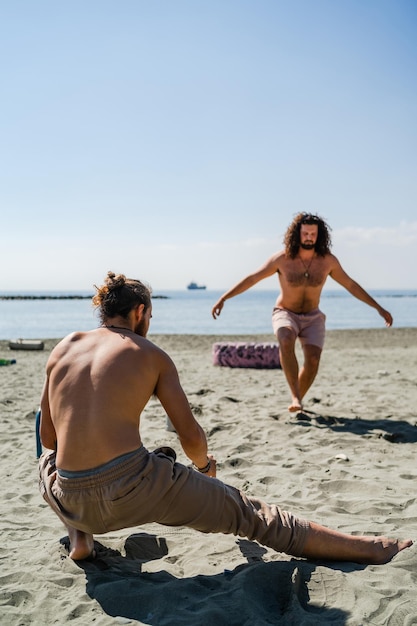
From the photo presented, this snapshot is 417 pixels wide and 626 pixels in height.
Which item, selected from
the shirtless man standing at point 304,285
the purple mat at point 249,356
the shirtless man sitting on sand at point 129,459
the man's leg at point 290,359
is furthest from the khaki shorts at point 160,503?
the purple mat at point 249,356

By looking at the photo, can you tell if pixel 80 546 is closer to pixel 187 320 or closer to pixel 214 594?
pixel 214 594

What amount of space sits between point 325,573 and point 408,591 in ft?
1.24

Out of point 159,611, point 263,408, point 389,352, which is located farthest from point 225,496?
point 389,352

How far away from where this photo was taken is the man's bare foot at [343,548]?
111 inches

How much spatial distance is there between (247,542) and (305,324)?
358cm

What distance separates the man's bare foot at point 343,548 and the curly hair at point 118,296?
4.64 feet

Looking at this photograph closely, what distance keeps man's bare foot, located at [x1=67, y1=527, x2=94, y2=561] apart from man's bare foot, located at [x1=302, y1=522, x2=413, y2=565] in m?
1.09

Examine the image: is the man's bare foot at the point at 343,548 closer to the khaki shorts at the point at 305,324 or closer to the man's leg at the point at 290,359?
the man's leg at the point at 290,359

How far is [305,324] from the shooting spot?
21.5 ft

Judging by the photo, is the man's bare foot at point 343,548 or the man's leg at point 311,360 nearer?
the man's bare foot at point 343,548

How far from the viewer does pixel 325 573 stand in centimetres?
270

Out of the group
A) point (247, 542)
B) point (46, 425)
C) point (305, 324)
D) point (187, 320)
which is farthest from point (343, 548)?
point (187, 320)

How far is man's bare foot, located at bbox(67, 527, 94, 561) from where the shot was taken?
2.93 meters

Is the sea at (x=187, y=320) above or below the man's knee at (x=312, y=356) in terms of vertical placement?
below
